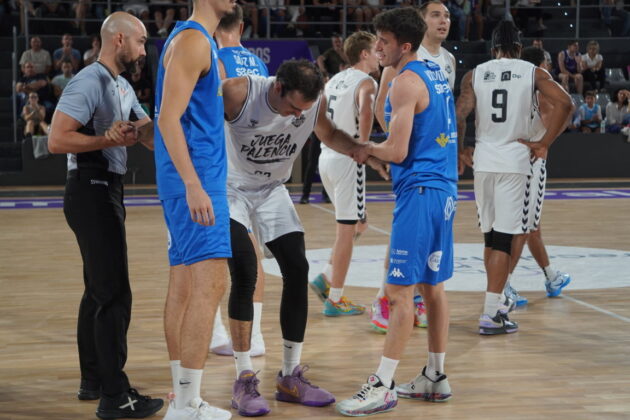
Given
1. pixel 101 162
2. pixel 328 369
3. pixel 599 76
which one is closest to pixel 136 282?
pixel 328 369

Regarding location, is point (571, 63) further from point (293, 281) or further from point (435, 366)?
point (293, 281)

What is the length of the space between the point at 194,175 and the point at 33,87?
43.4ft

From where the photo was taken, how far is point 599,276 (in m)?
7.30

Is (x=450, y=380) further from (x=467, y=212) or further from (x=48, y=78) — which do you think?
(x=48, y=78)

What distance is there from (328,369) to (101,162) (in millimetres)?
1661

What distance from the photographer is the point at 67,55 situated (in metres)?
16.0

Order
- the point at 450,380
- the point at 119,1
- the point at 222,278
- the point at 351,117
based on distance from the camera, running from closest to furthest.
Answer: the point at 222,278 < the point at 450,380 < the point at 351,117 < the point at 119,1

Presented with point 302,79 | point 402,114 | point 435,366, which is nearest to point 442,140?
point 402,114

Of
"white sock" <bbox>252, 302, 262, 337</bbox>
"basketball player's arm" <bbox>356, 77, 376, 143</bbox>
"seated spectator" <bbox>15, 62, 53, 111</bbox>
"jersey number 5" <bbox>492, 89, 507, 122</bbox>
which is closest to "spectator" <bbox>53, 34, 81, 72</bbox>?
Result: "seated spectator" <bbox>15, 62, 53, 111</bbox>

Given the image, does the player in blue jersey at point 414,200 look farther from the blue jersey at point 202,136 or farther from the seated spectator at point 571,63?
the seated spectator at point 571,63

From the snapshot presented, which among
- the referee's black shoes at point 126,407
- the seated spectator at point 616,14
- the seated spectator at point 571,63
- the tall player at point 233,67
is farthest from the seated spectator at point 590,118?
the referee's black shoes at point 126,407

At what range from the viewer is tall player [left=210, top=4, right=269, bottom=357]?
197 inches

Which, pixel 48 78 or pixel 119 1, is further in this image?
pixel 119 1

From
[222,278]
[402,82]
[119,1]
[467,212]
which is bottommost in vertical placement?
[467,212]
